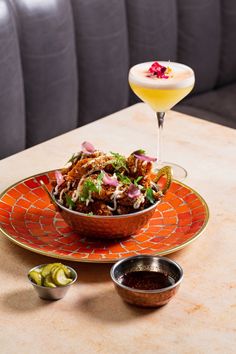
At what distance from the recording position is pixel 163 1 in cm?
286

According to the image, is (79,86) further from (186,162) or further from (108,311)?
(108,311)

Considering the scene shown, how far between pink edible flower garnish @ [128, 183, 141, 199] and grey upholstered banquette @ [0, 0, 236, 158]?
45.6 inches

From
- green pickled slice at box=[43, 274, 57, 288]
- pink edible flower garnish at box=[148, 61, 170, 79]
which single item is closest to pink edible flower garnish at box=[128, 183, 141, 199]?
green pickled slice at box=[43, 274, 57, 288]

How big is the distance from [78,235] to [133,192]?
161 millimetres

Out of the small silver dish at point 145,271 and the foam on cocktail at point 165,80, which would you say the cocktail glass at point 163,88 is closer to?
the foam on cocktail at point 165,80

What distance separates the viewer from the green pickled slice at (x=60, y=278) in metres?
1.18

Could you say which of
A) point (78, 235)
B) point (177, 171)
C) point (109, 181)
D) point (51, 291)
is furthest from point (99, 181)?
point (177, 171)

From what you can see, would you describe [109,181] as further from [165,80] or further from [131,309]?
[165,80]

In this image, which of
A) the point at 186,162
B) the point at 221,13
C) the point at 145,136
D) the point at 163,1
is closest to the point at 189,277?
the point at 186,162

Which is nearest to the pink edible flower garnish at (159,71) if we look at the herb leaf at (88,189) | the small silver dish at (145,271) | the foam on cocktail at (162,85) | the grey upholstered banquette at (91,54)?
the foam on cocktail at (162,85)

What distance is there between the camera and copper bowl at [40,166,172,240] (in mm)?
1298

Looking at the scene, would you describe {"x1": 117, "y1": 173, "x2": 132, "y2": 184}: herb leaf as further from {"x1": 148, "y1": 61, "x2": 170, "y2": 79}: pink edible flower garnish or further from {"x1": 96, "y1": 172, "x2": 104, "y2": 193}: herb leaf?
{"x1": 148, "y1": 61, "x2": 170, "y2": 79}: pink edible flower garnish

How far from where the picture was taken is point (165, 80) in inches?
66.8

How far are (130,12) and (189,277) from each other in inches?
67.4
